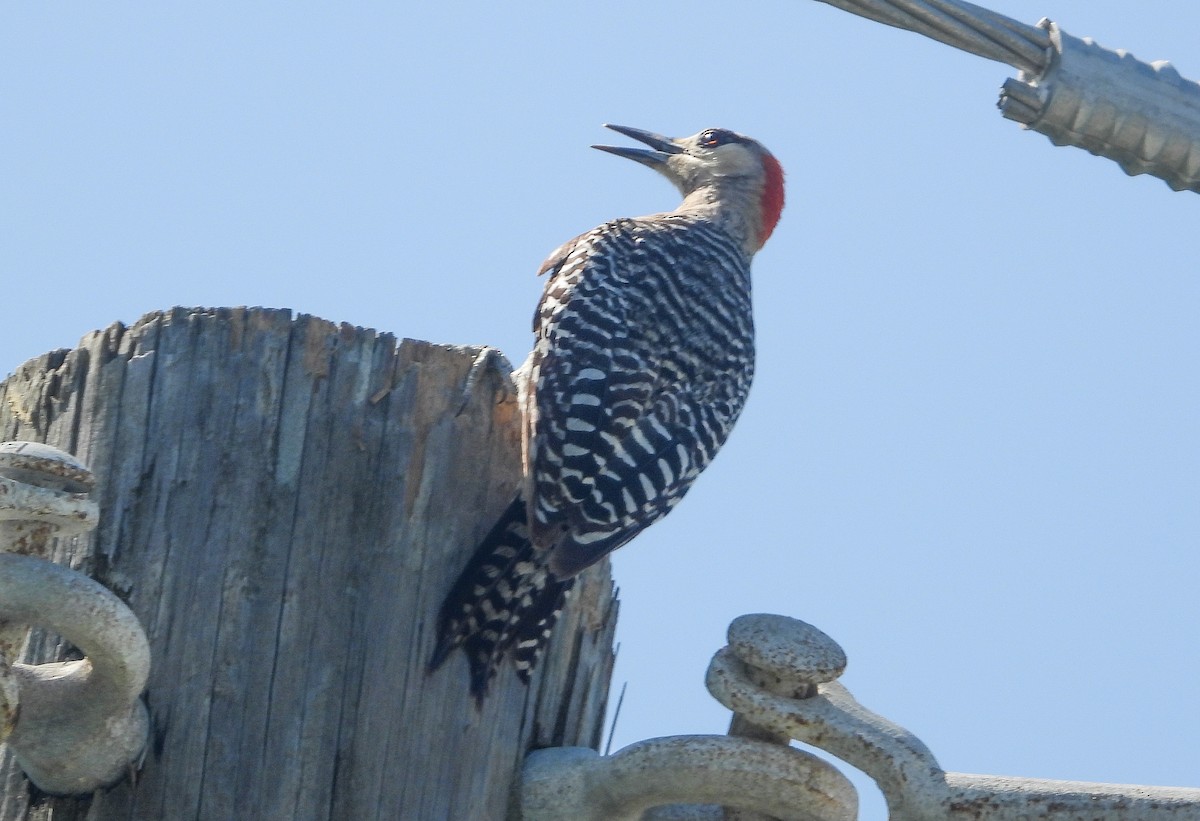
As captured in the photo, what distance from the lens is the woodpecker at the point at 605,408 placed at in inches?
170

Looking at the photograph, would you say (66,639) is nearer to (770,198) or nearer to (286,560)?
(286,560)

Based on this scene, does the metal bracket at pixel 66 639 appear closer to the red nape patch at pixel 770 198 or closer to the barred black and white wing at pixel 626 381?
the barred black and white wing at pixel 626 381

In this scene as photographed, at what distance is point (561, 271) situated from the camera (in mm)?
6152

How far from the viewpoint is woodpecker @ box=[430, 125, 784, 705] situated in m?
4.32

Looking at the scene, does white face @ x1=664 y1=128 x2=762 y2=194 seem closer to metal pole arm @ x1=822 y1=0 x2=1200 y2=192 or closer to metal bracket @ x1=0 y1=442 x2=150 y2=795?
metal pole arm @ x1=822 y1=0 x2=1200 y2=192

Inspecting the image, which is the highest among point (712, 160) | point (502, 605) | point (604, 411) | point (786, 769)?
point (712, 160)

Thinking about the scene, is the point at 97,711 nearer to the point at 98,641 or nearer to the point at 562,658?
the point at 98,641

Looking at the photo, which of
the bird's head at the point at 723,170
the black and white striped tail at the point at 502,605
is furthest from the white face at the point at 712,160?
the black and white striped tail at the point at 502,605

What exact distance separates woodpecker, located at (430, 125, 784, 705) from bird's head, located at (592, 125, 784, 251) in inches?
27.8

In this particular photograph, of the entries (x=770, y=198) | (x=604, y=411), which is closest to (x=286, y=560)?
(x=604, y=411)

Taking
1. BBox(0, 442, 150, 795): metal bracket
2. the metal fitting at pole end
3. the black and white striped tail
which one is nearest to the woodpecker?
the black and white striped tail

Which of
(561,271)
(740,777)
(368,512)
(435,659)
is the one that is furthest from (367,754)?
(561,271)

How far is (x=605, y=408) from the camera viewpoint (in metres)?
5.23

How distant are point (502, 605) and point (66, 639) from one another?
0.92 metres
